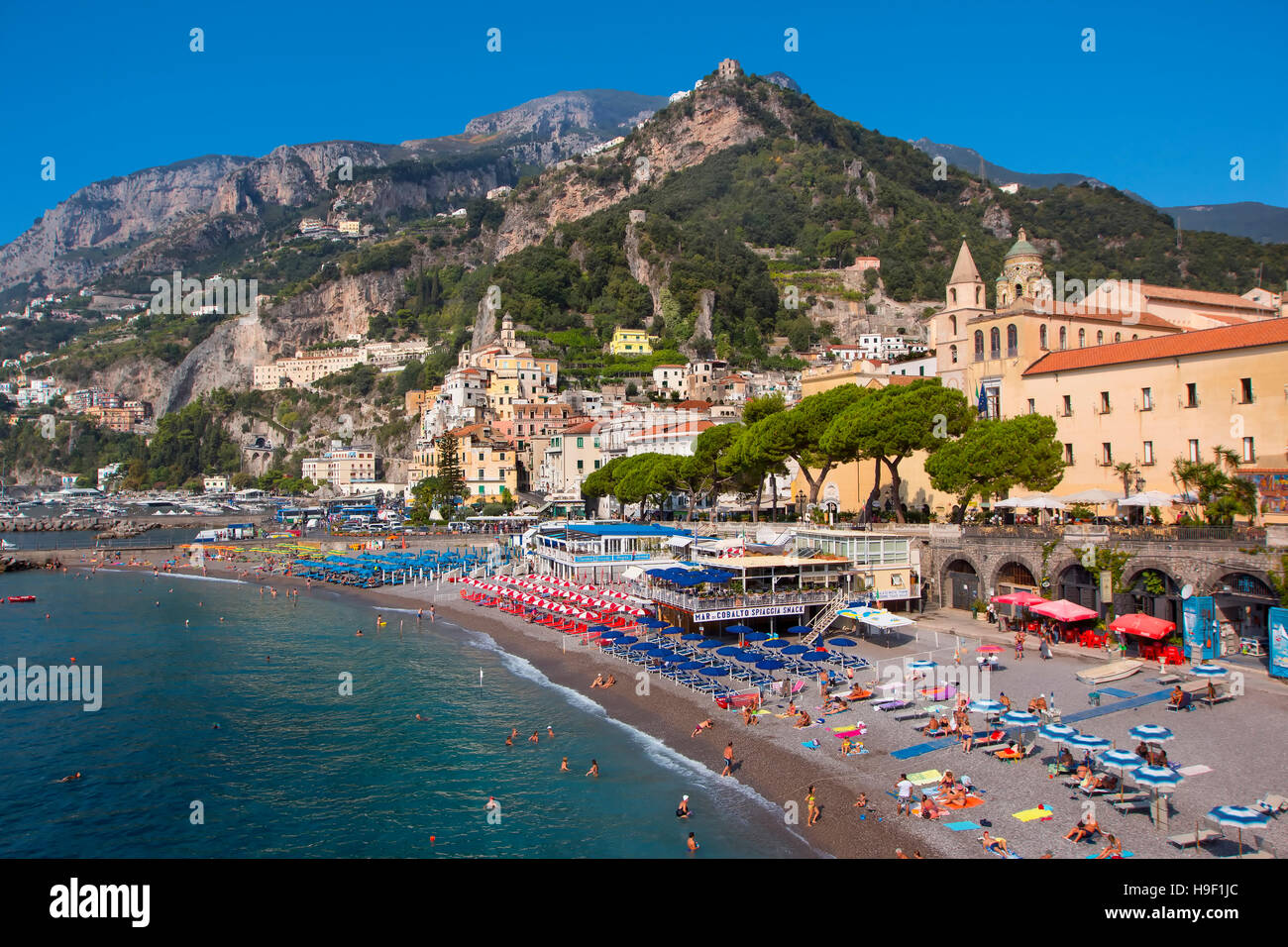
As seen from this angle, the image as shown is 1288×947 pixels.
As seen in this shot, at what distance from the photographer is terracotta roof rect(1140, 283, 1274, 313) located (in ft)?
149

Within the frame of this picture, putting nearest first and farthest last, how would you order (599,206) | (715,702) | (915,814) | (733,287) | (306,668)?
(915,814) → (715,702) → (306,668) → (733,287) → (599,206)

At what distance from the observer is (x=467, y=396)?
111250mm

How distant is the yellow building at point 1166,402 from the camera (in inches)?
1158

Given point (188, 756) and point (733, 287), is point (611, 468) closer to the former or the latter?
point (188, 756)

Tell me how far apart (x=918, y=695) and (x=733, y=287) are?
10839cm

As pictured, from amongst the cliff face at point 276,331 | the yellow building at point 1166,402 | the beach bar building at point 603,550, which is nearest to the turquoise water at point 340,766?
the beach bar building at point 603,550

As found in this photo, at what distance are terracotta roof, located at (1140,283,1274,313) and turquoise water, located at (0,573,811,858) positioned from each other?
3900 cm

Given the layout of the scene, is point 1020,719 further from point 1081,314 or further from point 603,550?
point 603,550

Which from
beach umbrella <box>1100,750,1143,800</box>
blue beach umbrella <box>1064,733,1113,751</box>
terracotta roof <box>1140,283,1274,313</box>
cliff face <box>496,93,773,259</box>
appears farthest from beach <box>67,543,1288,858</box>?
cliff face <box>496,93,773,259</box>

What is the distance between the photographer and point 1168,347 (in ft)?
109

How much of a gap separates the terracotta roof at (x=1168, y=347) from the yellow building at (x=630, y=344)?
8195 centimetres

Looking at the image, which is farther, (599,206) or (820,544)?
(599,206)

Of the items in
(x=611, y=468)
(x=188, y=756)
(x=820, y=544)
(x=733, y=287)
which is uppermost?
(x=733, y=287)
